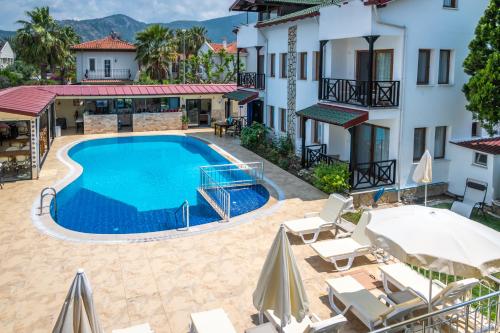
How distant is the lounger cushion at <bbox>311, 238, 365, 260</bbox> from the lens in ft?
40.9

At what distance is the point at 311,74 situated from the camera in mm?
24953

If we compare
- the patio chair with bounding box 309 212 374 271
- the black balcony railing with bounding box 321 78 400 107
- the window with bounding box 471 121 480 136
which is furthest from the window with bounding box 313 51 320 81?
the patio chair with bounding box 309 212 374 271

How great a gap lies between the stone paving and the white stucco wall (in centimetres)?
4401

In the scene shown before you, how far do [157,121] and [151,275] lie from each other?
2755 cm

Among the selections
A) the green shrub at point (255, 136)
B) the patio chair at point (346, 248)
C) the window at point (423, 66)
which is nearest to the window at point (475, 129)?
the window at point (423, 66)

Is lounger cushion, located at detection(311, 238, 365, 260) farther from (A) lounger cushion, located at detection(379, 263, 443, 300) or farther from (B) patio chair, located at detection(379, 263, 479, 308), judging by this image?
(A) lounger cushion, located at detection(379, 263, 443, 300)

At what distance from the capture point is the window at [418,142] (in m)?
20.0

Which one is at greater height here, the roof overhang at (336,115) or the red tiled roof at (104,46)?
the red tiled roof at (104,46)

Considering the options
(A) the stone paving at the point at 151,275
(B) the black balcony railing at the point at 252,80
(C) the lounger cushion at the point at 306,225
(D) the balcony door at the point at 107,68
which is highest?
(D) the balcony door at the point at 107,68

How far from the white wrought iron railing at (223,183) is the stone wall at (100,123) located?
16188mm

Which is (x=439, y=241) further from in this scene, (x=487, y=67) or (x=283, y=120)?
(x=283, y=120)

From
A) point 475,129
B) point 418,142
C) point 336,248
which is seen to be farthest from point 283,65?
point 336,248

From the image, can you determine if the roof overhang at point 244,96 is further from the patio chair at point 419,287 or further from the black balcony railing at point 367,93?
the patio chair at point 419,287

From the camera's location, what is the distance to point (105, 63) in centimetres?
5819
